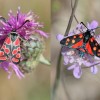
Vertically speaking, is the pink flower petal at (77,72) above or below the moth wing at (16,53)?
below

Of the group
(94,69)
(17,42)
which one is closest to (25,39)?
(17,42)

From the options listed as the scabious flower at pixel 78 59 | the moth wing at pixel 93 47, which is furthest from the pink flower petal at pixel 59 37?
the moth wing at pixel 93 47

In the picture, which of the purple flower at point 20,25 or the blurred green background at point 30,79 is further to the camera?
the blurred green background at point 30,79

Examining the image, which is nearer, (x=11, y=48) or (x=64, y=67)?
(x=11, y=48)

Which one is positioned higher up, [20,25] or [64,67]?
[20,25]

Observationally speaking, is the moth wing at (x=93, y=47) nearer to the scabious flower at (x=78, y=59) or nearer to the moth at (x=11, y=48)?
the scabious flower at (x=78, y=59)

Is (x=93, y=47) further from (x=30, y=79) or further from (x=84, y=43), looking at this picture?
(x=30, y=79)

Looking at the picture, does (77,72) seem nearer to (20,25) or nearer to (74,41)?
(74,41)
